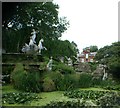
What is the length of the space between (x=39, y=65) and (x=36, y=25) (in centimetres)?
1630

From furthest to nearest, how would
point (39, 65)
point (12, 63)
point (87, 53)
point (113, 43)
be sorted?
point (87, 53)
point (113, 43)
point (12, 63)
point (39, 65)

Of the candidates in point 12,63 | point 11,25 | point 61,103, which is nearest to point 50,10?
point 11,25

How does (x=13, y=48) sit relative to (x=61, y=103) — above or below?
above

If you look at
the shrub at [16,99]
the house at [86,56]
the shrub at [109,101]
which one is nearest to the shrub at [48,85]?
the shrub at [16,99]

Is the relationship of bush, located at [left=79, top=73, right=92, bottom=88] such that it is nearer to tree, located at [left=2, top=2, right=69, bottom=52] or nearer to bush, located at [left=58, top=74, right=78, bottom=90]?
bush, located at [left=58, top=74, right=78, bottom=90]

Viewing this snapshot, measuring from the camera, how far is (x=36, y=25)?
2725 cm

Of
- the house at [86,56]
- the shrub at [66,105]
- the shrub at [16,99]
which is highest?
the house at [86,56]

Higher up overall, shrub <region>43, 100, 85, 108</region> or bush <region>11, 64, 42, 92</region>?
bush <region>11, 64, 42, 92</region>

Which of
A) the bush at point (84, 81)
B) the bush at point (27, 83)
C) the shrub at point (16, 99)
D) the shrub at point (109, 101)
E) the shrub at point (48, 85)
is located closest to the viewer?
the shrub at point (16, 99)

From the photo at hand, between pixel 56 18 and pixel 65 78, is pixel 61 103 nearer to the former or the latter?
pixel 65 78

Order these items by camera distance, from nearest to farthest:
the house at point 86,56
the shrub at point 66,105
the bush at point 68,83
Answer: the shrub at point 66,105 < the bush at point 68,83 < the house at point 86,56

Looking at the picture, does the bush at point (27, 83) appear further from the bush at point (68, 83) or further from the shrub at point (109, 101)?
the shrub at point (109, 101)

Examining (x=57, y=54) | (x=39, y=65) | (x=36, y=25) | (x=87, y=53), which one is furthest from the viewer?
(x=87, y=53)

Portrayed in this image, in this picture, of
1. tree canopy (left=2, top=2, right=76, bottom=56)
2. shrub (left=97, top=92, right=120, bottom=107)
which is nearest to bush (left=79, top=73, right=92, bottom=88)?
shrub (left=97, top=92, right=120, bottom=107)
